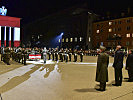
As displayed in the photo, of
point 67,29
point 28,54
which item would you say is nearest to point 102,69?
point 28,54

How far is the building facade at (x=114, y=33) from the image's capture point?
51094 mm

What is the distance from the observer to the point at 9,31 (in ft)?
180

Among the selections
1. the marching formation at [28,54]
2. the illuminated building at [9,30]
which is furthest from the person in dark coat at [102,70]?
the illuminated building at [9,30]

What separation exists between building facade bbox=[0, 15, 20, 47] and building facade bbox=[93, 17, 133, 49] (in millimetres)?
27069

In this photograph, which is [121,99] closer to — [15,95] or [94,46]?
[15,95]

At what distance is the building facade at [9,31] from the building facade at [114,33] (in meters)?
27.1

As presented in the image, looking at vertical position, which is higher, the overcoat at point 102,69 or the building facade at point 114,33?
the building facade at point 114,33

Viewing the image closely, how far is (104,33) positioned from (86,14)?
9523 millimetres

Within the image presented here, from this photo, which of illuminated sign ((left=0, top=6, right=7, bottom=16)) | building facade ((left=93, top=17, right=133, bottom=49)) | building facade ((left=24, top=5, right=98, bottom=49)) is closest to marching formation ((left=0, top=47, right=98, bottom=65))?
building facade ((left=24, top=5, right=98, bottom=49))

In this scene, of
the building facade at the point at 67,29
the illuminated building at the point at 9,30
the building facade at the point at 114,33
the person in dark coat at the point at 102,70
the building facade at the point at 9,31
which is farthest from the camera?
the building facade at the point at 67,29

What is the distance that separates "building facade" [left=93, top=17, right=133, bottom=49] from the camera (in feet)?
168

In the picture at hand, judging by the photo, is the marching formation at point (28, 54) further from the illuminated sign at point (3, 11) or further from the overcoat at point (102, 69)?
the illuminated sign at point (3, 11)

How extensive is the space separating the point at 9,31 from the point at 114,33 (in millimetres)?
33788

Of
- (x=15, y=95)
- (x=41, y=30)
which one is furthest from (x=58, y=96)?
(x=41, y=30)
